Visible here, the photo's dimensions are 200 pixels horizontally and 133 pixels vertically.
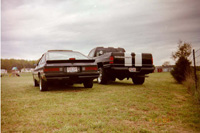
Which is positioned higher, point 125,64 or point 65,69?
point 125,64

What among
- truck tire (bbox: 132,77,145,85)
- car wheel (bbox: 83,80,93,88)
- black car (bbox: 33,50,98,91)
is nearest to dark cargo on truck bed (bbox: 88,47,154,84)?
truck tire (bbox: 132,77,145,85)

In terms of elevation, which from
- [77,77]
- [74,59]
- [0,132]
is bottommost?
[0,132]

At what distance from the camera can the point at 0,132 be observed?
235 cm

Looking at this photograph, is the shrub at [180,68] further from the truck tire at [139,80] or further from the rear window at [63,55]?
the rear window at [63,55]

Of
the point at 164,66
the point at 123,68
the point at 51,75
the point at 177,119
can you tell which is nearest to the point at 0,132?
the point at 177,119

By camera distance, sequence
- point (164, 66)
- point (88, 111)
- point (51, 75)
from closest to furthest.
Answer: point (88, 111) < point (51, 75) < point (164, 66)

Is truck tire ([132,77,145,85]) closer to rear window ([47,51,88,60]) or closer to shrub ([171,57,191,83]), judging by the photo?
shrub ([171,57,191,83])

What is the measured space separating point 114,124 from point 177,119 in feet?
3.58

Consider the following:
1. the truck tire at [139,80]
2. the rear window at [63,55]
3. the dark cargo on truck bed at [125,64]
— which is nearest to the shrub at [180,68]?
the truck tire at [139,80]

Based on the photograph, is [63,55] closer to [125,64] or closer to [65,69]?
[65,69]

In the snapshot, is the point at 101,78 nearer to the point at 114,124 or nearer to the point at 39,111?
the point at 39,111

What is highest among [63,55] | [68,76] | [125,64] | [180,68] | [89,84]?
[63,55]

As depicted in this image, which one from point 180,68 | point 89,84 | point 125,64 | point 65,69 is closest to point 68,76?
point 65,69

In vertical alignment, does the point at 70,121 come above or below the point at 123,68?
below
